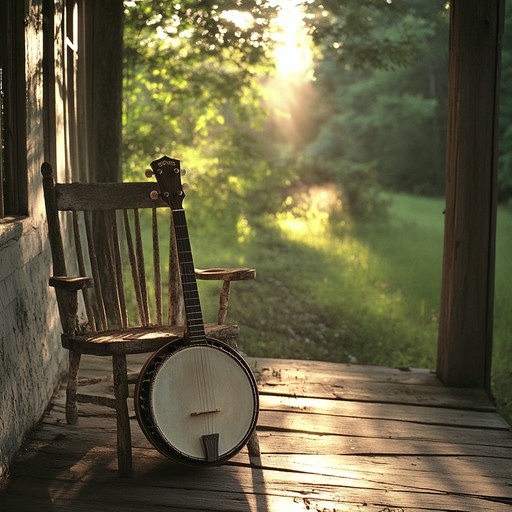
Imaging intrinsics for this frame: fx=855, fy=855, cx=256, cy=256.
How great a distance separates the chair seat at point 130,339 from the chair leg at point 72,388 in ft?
0.83

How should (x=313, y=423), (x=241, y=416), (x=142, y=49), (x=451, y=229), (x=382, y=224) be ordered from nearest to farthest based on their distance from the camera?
(x=241, y=416), (x=313, y=423), (x=451, y=229), (x=142, y=49), (x=382, y=224)

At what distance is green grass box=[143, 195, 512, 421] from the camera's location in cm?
751

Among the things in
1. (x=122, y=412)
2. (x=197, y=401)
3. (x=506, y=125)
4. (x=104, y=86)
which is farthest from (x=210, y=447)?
(x=506, y=125)

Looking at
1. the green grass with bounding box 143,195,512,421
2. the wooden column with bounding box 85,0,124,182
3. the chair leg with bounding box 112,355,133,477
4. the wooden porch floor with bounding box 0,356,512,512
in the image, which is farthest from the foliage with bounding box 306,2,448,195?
the chair leg with bounding box 112,355,133,477

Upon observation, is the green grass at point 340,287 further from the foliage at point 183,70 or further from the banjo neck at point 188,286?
the banjo neck at point 188,286

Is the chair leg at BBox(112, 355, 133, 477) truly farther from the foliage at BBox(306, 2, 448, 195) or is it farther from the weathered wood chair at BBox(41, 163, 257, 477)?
the foliage at BBox(306, 2, 448, 195)

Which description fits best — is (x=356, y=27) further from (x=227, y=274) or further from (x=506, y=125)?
(x=227, y=274)

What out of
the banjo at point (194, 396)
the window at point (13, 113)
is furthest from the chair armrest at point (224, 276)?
the window at point (13, 113)

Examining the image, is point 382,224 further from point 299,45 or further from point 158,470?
point 158,470

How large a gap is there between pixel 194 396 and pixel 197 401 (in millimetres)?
23

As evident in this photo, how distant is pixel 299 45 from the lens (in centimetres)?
793

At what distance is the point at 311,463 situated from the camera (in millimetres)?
3629

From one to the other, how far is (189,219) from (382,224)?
3851 millimetres

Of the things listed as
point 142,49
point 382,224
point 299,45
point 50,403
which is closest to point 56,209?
point 50,403
